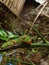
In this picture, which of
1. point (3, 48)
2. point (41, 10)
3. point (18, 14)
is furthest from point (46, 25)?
point (3, 48)

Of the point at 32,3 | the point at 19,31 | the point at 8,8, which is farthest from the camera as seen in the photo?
the point at 32,3

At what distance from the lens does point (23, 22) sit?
3.61 m

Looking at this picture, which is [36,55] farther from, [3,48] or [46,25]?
[3,48]

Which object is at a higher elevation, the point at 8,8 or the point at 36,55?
the point at 8,8

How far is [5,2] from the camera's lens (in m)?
3.53

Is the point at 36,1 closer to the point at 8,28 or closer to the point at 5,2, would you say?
the point at 5,2

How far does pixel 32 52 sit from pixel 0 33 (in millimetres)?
570

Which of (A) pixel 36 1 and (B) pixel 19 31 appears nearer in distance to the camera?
(B) pixel 19 31

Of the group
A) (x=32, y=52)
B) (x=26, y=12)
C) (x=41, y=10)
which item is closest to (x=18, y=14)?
(x=26, y=12)

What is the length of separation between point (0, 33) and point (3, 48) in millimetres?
2062

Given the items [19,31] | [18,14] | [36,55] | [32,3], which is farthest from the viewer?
[32,3]

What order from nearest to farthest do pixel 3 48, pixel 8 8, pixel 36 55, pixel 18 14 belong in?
pixel 3 48, pixel 36 55, pixel 8 8, pixel 18 14

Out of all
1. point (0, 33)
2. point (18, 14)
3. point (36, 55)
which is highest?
point (18, 14)

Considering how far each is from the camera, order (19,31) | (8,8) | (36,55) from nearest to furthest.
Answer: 1. (36,55)
2. (19,31)
3. (8,8)
